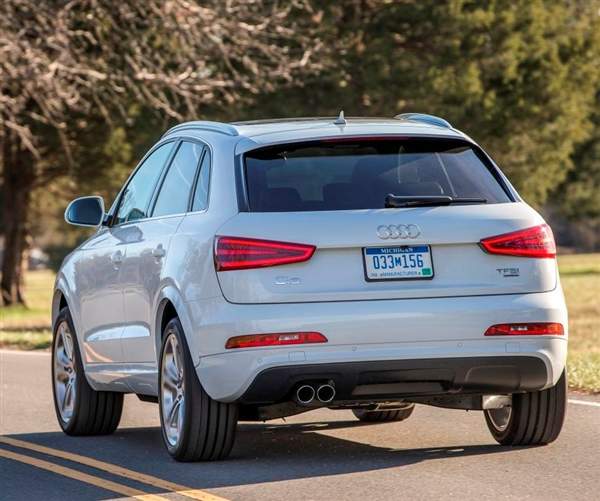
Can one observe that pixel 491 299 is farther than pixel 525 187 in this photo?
No

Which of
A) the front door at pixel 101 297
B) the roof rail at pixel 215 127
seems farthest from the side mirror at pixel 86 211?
the roof rail at pixel 215 127

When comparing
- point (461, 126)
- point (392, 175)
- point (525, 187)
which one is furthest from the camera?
point (525, 187)

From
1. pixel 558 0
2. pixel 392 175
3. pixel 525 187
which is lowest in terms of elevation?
pixel 525 187

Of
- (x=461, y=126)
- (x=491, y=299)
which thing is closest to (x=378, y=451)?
(x=491, y=299)

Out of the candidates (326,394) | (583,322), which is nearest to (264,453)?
(326,394)

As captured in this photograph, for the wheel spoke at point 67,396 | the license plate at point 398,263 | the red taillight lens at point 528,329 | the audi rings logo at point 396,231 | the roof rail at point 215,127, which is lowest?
the wheel spoke at point 67,396

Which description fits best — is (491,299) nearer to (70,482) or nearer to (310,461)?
(310,461)

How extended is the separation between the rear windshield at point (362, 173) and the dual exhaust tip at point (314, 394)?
92 cm

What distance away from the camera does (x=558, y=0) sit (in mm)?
35594

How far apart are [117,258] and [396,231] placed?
2.47 meters

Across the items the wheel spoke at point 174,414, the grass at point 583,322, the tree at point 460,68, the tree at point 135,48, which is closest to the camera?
the wheel spoke at point 174,414

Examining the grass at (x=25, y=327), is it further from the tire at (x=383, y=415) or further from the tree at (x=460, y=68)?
the tire at (x=383, y=415)

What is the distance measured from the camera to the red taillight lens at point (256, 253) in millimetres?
7973

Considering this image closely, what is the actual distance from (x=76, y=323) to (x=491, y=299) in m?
3.53
